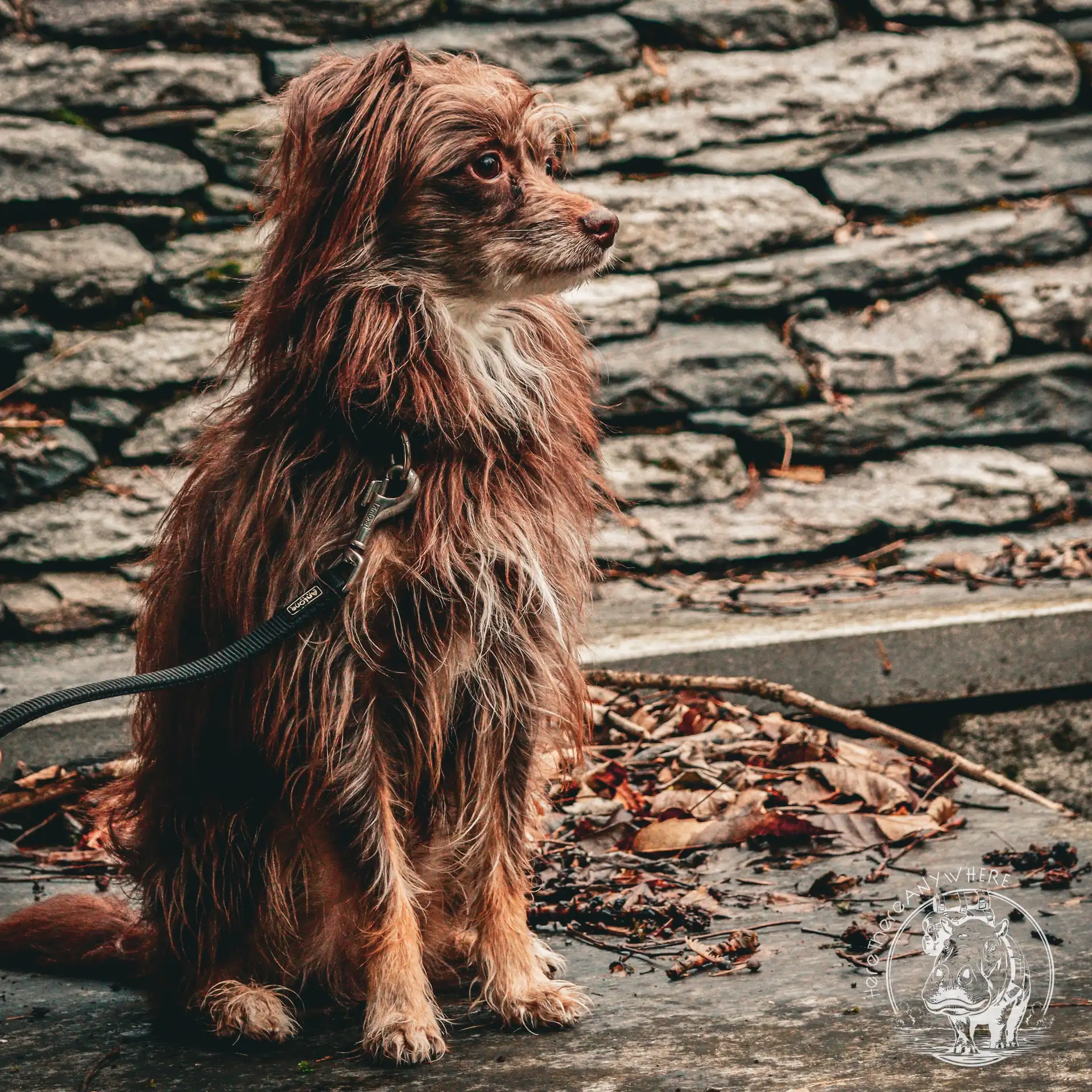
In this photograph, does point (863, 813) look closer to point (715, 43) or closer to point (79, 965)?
point (79, 965)

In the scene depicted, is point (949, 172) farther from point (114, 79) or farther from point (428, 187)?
point (428, 187)

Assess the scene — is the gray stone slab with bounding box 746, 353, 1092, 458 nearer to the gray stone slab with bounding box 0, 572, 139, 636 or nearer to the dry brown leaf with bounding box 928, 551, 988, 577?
the dry brown leaf with bounding box 928, 551, 988, 577

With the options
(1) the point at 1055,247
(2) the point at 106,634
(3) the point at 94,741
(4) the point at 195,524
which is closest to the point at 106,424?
(2) the point at 106,634

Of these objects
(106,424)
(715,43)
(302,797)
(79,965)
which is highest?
(715,43)

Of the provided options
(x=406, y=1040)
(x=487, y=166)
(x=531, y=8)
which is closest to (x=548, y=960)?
(x=406, y=1040)

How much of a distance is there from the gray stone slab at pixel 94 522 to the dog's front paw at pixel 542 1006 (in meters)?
2.67

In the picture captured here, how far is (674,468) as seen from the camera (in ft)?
18.1

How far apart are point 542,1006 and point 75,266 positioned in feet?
11.4

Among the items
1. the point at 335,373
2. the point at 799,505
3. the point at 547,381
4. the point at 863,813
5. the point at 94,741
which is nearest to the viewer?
the point at 335,373

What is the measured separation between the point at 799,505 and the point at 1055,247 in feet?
5.27

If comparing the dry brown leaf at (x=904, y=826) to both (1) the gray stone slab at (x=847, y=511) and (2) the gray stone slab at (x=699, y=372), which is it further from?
(2) the gray stone slab at (x=699, y=372)

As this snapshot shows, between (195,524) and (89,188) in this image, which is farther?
(89,188)

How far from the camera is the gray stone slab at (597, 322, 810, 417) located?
5.45 m

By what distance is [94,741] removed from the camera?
4336mm
